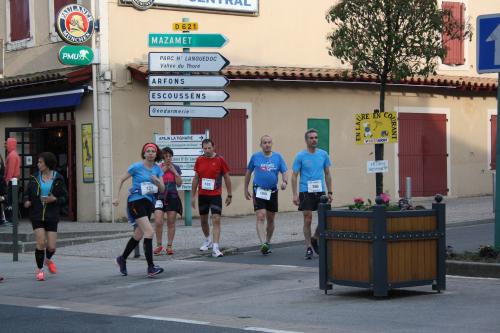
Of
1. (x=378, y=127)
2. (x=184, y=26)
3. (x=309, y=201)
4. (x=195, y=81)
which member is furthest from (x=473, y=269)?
(x=184, y=26)

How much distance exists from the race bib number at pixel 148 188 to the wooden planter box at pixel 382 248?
309 cm

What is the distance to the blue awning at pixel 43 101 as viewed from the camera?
71.1 ft

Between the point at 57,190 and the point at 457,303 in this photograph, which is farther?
the point at 57,190

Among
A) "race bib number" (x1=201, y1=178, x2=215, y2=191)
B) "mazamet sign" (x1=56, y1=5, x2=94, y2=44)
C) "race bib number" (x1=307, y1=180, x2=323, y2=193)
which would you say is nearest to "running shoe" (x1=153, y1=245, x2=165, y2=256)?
"race bib number" (x1=201, y1=178, x2=215, y2=191)

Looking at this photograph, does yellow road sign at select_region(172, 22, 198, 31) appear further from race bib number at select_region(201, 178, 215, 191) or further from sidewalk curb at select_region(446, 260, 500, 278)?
sidewalk curb at select_region(446, 260, 500, 278)

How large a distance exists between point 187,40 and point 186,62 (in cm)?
42

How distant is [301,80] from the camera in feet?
77.9

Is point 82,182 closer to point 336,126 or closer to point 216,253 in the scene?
point 336,126

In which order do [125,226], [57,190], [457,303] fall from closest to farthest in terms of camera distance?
[457,303] → [57,190] → [125,226]

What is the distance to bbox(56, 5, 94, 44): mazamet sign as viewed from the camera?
68.0 ft

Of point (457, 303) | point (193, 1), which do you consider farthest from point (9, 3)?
point (457, 303)

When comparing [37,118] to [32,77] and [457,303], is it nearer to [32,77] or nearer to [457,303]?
[32,77]

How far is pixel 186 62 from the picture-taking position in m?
18.4

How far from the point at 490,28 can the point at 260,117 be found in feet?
39.6
